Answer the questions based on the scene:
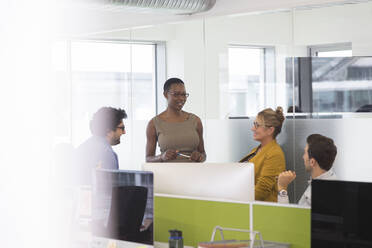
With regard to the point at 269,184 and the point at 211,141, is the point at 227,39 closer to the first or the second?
the point at 211,141

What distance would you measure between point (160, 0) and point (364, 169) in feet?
7.37

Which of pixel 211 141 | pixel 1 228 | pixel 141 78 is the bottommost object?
pixel 1 228

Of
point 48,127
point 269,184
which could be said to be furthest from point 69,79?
point 269,184

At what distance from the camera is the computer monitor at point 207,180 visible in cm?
284

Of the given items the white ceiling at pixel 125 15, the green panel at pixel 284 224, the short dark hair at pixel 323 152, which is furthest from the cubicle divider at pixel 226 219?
the white ceiling at pixel 125 15

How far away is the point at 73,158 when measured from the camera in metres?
4.18

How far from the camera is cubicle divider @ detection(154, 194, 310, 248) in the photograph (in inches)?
102

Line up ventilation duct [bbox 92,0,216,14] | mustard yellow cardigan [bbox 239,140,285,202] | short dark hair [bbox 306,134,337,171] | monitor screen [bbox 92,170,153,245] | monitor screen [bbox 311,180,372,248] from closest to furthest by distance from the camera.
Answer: monitor screen [bbox 311,180,372,248] < monitor screen [bbox 92,170,153,245] < short dark hair [bbox 306,134,337,171] < mustard yellow cardigan [bbox 239,140,285,202] < ventilation duct [bbox 92,0,216,14]

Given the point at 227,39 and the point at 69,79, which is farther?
the point at 69,79

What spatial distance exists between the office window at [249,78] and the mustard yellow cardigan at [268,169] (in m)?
0.53

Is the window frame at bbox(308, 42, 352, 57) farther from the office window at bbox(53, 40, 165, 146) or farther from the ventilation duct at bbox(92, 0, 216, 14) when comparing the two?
the office window at bbox(53, 40, 165, 146)

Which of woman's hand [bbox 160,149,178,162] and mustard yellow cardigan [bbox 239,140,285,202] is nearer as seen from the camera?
mustard yellow cardigan [bbox 239,140,285,202]

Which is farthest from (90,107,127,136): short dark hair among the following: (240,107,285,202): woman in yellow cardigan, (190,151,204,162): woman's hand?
(240,107,285,202): woman in yellow cardigan

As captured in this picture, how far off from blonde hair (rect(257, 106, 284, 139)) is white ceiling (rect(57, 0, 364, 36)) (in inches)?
33.9
